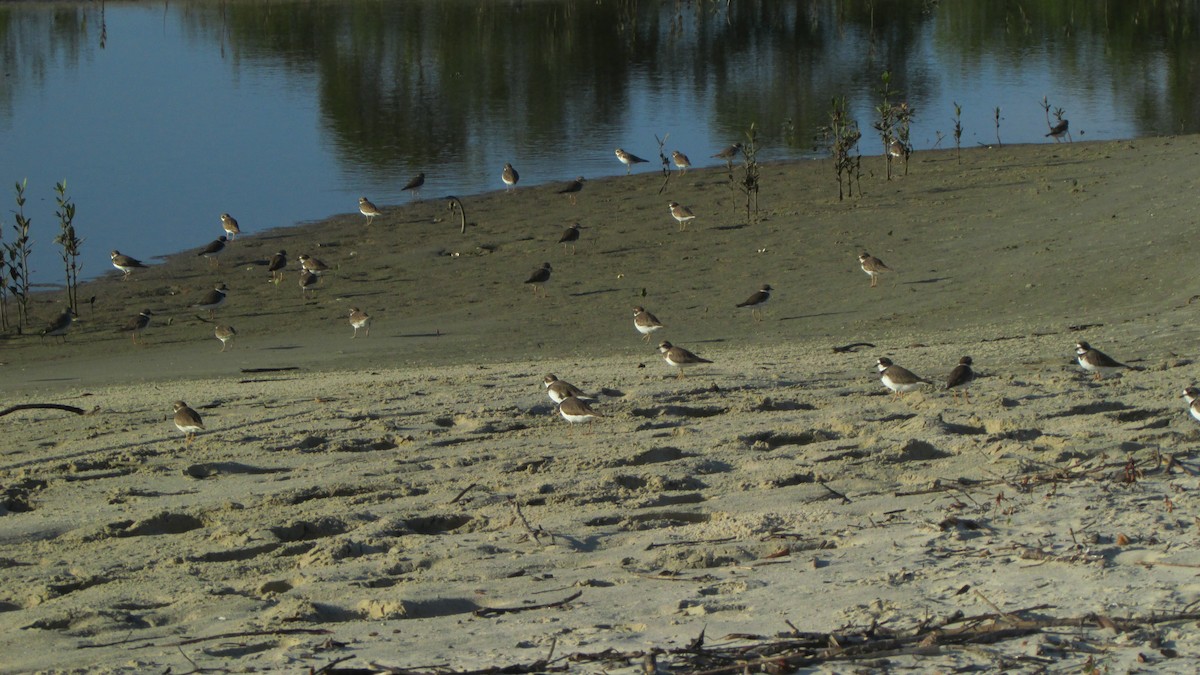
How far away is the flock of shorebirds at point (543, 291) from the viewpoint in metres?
9.60

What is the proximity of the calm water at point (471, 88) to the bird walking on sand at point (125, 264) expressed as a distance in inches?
24.7

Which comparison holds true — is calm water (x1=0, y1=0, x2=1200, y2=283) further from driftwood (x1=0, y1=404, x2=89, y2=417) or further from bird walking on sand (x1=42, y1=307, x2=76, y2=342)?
driftwood (x1=0, y1=404, x2=89, y2=417)

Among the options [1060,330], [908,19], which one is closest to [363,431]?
[1060,330]

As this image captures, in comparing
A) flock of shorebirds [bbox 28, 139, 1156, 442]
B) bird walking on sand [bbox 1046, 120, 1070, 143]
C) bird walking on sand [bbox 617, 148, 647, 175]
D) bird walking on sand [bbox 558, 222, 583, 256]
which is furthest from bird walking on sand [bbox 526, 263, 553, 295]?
bird walking on sand [bbox 1046, 120, 1070, 143]

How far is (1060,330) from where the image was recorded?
495 inches

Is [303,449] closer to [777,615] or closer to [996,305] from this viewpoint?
[777,615]

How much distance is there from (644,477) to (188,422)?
3.45 meters

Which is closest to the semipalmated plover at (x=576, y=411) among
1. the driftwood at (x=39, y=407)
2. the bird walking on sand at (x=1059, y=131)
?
the driftwood at (x=39, y=407)

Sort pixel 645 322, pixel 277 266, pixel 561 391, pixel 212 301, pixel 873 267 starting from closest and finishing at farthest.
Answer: pixel 561 391
pixel 645 322
pixel 873 267
pixel 212 301
pixel 277 266

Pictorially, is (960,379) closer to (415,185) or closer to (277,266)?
(277,266)

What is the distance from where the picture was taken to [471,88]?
37.2 metres

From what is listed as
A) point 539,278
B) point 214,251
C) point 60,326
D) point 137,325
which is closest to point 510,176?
point 214,251

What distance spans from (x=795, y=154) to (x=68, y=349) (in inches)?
596

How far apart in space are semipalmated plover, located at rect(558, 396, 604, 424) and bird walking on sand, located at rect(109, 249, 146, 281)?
12.2m
